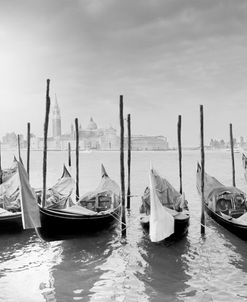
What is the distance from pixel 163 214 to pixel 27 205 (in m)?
3.31

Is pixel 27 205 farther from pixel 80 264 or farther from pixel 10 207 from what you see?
pixel 10 207

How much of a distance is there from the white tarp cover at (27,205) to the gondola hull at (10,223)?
2.46 m

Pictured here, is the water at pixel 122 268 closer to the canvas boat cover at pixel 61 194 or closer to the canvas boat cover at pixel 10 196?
the canvas boat cover at pixel 10 196

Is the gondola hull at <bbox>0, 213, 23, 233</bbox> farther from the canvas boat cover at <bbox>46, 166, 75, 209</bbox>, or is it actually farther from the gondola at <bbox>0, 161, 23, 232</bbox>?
the canvas boat cover at <bbox>46, 166, 75, 209</bbox>

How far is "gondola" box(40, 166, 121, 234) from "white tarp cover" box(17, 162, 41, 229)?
27 cm

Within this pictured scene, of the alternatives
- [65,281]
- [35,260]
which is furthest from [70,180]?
[65,281]

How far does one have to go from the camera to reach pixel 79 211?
403 inches

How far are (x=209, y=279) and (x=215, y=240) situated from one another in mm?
3331

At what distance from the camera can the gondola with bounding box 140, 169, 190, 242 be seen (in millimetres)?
8312

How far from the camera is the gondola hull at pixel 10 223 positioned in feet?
35.6

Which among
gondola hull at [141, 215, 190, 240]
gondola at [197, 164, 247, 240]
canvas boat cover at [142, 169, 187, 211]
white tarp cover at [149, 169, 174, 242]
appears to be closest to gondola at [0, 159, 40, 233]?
white tarp cover at [149, 169, 174, 242]

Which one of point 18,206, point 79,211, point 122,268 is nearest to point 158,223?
point 122,268

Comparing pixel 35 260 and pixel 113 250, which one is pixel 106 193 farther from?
pixel 35 260

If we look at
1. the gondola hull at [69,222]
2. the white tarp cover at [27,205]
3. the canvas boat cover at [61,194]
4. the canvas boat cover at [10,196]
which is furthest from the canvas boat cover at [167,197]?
the canvas boat cover at [10,196]
